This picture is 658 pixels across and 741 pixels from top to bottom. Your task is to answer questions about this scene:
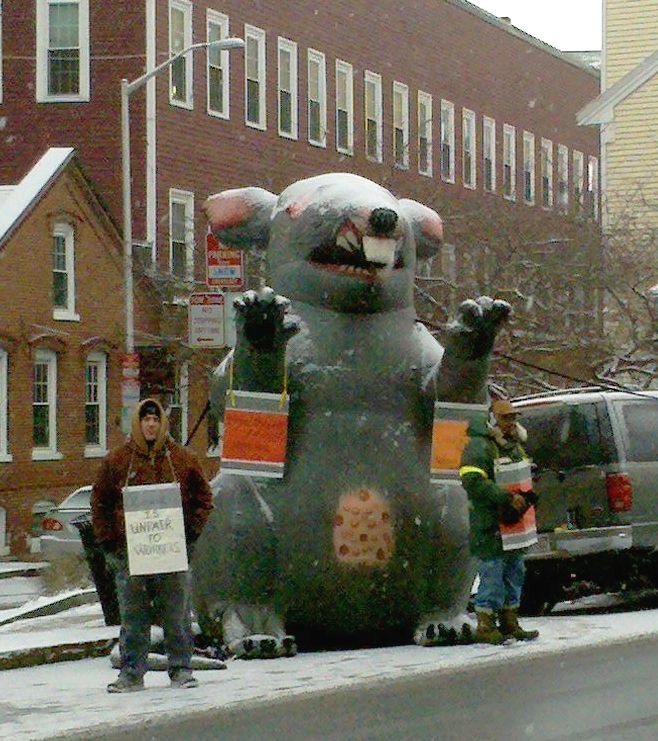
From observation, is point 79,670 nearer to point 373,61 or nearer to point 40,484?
point 40,484

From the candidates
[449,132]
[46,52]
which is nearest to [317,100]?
[449,132]

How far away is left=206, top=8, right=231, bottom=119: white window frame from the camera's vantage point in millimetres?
43688

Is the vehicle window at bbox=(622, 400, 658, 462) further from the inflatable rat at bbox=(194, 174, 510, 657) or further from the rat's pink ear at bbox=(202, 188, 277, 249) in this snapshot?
the rat's pink ear at bbox=(202, 188, 277, 249)

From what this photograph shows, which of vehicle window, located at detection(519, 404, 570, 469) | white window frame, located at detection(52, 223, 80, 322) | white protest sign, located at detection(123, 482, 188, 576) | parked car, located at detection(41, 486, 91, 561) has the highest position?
white window frame, located at detection(52, 223, 80, 322)

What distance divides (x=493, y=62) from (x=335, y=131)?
8505 mm

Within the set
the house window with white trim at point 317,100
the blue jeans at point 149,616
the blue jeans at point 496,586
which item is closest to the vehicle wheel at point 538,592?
the blue jeans at point 496,586

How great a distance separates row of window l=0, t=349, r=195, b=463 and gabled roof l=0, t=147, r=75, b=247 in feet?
7.18

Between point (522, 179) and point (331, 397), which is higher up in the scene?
point (522, 179)

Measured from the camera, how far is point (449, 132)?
53.5m

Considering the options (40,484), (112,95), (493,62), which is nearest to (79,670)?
(40,484)

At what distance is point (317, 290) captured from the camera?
1370 cm

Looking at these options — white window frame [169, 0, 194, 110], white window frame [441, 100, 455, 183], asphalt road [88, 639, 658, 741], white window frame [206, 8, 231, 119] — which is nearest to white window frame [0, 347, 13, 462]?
white window frame [169, 0, 194, 110]

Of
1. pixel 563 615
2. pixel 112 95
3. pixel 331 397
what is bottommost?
pixel 563 615

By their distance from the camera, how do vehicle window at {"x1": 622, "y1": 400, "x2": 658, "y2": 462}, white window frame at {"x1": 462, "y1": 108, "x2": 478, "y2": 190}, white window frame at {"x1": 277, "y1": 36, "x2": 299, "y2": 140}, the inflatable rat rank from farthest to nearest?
1. white window frame at {"x1": 462, "y1": 108, "x2": 478, "y2": 190}
2. white window frame at {"x1": 277, "y1": 36, "x2": 299, "y2": 140}
3. vehicle window at {"x1": 622, "y1": 400, "x2": 658, "y2": 462}
4. the inflatable rat
